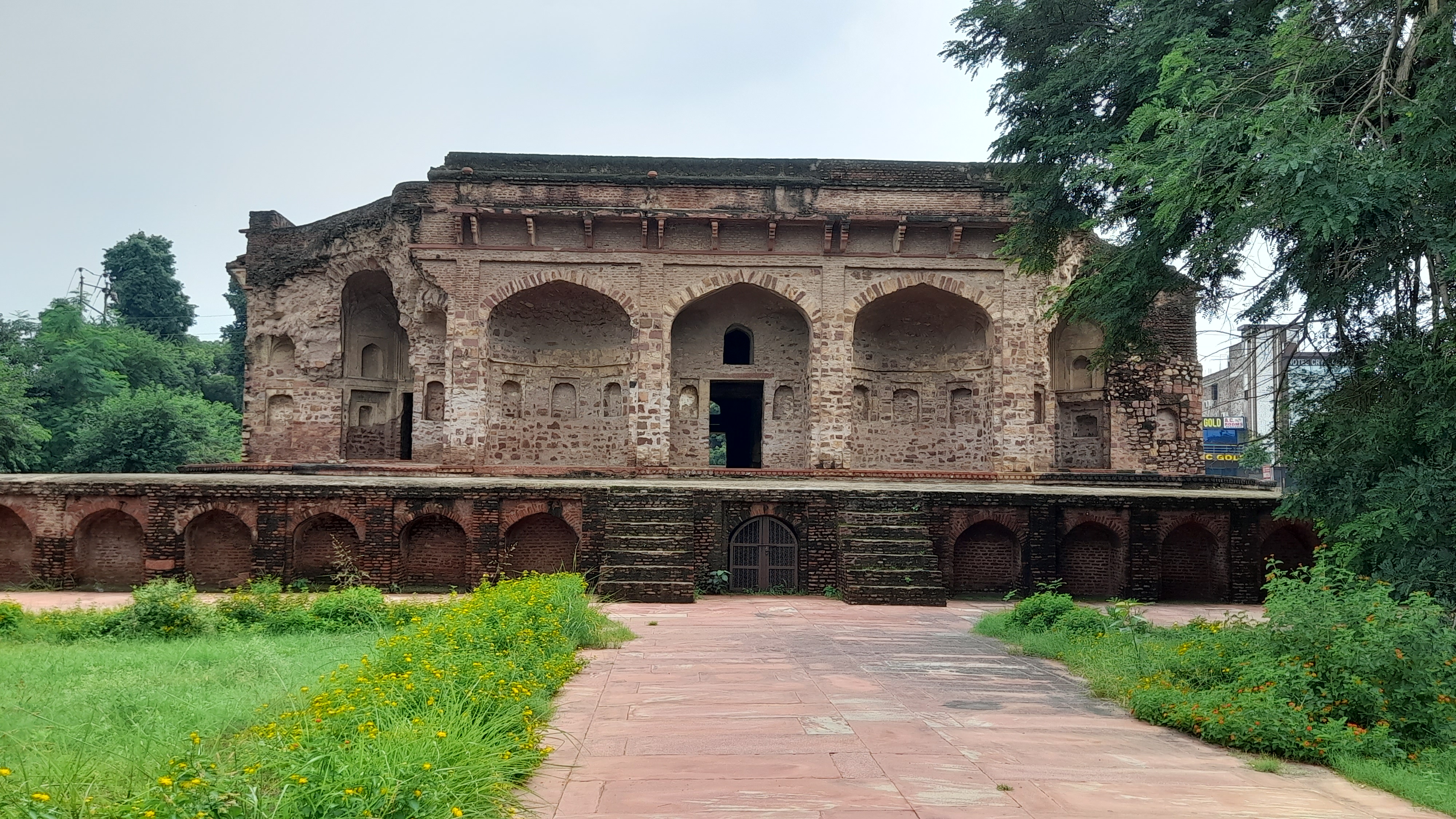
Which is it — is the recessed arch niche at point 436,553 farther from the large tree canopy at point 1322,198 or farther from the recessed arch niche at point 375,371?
the large tree canopy at point 1322,198

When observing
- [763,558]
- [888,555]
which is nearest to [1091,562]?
[888,555]

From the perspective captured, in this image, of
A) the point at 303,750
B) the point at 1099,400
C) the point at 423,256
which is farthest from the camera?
the point at 1099,400

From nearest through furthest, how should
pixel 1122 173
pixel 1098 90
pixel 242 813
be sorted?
pixel 242 813 → pixel 1122 173 → pixel 1098 90

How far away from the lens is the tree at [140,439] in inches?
1033

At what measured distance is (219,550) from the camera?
1420 centimetres

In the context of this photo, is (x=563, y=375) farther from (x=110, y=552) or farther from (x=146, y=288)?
(x=146, y=288)

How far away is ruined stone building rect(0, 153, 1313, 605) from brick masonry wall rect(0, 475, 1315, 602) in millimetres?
41

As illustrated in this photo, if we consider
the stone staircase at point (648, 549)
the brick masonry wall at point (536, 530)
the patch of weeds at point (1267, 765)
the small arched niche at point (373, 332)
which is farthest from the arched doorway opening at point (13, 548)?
the patch of weeds at point (1267, 765)

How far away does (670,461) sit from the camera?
20.0 meters

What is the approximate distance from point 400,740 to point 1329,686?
5.49 m

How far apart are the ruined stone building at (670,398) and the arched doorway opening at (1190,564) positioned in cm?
4

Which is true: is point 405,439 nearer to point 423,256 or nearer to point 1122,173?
point 423,256

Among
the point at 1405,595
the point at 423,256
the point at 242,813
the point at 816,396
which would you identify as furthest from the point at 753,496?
the point at 242,813

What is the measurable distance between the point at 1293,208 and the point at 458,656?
654 cm
